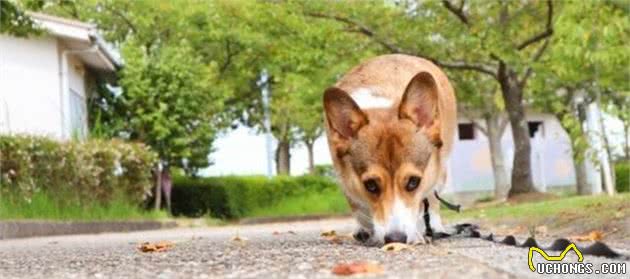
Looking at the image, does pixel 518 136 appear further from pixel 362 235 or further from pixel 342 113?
pixel 342 113

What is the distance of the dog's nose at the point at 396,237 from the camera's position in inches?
208

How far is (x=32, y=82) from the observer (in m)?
18.6

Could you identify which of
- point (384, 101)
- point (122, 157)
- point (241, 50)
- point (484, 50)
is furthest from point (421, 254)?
point (241, 50)

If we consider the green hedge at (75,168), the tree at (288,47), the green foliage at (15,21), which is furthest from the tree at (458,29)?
the green foliage at (15,21)

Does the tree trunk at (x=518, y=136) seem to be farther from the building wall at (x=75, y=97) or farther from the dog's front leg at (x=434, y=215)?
the dog's front leg at (x=434, y=215)

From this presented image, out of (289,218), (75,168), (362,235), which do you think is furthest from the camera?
(289,218)

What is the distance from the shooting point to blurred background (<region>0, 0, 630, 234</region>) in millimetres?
14367

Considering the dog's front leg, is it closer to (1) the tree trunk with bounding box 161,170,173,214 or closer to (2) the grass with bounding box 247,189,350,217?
(1) the tree trunk with bounding box 161,170,173,214

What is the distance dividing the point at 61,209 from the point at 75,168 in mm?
862

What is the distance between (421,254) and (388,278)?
1283 mm

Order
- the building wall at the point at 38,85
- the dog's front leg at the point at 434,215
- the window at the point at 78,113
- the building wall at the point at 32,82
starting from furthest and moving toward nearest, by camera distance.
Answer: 1. the window at the point at 78,113
2. the building wall at the point at 38,85
3. the building wall at the point at 32,82
4. the dog's front leg at the point at 434,215

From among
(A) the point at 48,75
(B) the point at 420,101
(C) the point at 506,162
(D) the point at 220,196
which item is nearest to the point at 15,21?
(B) the point at 420,101

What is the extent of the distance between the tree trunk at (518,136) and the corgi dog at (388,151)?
17174 millimetres

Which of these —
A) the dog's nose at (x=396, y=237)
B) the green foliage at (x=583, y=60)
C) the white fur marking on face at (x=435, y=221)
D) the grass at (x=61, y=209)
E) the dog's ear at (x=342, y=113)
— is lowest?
the dog's nose at (x=396, y=237)
